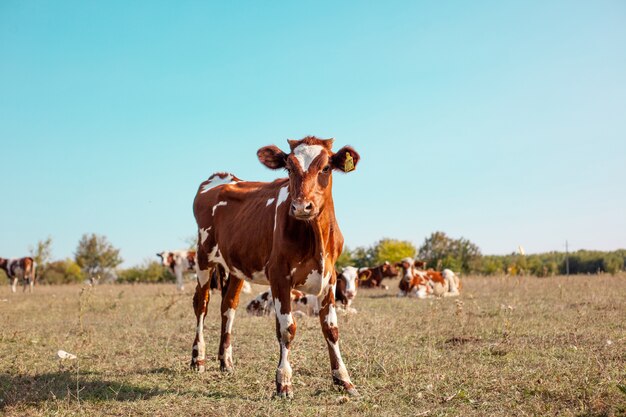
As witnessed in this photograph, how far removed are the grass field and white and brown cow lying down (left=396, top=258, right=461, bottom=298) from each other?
6.00 meters

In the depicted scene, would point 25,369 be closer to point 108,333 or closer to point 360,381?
point 108,333

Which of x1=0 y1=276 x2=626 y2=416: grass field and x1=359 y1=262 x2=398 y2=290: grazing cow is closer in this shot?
x1=0 y1=276 x2=626 y2=416: grass field

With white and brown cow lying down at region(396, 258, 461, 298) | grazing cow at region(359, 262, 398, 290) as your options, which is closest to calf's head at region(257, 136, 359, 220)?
white and brown cow lying down at region(396, 258, 461, 298)

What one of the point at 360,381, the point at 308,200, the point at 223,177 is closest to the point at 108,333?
the point at 223,177

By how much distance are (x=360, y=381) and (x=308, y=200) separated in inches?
94.2

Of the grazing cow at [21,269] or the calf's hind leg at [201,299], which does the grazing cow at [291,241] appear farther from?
the grazing cow at [21,269]

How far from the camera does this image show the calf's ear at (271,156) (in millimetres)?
6738

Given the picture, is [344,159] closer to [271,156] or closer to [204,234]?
[271,156]

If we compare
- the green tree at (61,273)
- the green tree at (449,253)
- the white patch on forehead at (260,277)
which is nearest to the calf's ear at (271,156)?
the white patch on forehead at (260,277)

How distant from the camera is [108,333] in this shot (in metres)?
10.9

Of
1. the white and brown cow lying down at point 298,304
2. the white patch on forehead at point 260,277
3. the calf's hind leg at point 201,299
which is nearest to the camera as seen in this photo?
the white patch on forehead at point 260,277

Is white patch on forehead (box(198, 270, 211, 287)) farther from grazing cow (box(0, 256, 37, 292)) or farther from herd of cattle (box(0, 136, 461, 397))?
grazing cow (box(0, 256, 37, 292))

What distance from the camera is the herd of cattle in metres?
6.12

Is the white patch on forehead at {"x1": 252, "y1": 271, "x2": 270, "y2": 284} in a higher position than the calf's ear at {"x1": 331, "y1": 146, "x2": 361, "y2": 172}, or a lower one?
lower
